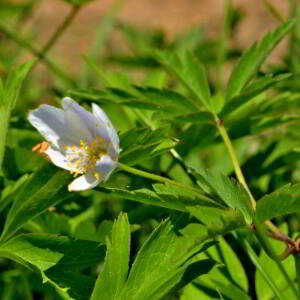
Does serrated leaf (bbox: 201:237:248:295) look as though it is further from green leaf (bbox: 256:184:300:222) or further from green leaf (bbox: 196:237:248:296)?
green leaf (bbox: 256:184:300:222)

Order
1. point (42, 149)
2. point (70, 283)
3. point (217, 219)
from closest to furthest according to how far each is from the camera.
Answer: point (217, 219), point (70, 283), point (42, 149)

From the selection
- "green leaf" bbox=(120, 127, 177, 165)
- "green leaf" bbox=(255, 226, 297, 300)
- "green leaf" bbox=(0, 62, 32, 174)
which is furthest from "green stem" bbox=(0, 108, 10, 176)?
"green leaf" bbox=(255, 226, 297, 300)

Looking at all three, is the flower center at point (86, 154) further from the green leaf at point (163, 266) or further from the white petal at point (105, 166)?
the green leaf at point (163, 266)

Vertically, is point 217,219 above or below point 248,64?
below

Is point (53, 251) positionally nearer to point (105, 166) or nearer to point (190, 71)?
point (105, 166)

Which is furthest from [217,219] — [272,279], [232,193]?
[272,279]

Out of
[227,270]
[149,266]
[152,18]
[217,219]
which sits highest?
[152,18]

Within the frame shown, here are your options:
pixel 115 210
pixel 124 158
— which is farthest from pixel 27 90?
pixel 124 158
